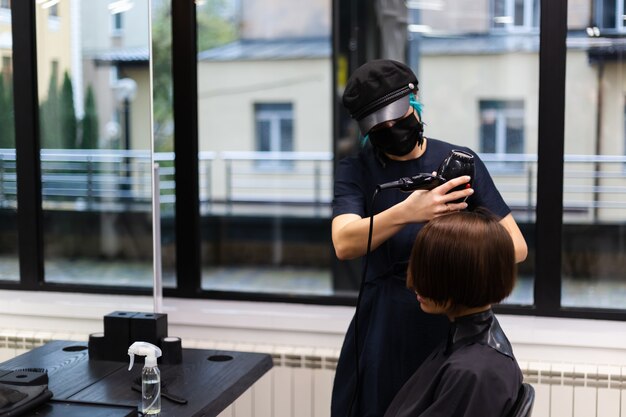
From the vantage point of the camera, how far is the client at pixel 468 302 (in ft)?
4.74

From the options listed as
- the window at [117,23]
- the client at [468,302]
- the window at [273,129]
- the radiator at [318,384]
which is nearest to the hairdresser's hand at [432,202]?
the client at [468,302]

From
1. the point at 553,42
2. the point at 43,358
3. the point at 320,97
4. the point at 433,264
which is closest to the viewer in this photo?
the point at 433,264

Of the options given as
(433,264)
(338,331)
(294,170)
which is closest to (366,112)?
(433,264)

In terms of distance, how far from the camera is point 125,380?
2105 millimetres

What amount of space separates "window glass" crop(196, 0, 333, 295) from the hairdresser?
5106 millimetres

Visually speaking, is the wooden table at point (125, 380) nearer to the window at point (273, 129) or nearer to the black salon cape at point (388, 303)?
the black salon cape at point (388, 303)

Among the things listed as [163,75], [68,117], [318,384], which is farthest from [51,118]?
[318,384]

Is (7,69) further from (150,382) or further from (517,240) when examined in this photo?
(517,240)

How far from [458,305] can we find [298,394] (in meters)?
1.38

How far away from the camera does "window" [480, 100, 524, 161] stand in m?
6.11

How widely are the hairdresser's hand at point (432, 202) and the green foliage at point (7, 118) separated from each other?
2.02 metres

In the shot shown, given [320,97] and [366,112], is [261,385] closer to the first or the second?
[366,112]

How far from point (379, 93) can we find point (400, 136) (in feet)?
0.36

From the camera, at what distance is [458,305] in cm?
153
